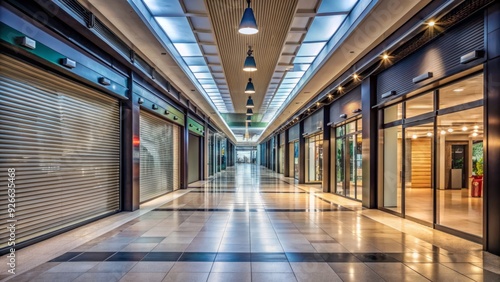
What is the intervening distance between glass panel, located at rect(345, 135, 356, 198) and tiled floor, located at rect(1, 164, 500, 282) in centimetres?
336

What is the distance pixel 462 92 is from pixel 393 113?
8.72 ft

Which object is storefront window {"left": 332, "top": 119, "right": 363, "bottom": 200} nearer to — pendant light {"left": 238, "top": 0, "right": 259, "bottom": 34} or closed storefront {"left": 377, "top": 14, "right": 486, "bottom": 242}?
closed storefront {"left": 377, "top": 14, "right": 486, "bottom": 242}

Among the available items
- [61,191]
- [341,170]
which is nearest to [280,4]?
[61,191]

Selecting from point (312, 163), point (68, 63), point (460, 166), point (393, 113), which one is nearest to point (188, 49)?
point (68, 63)

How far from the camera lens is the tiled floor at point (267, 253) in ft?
13.1

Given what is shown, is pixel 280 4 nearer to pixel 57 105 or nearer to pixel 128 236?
pixel 57 105

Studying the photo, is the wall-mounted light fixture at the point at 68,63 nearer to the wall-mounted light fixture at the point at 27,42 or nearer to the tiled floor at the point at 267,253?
the wall-mounted light fixture at the point at 27,42

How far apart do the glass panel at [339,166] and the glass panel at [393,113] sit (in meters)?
3.62

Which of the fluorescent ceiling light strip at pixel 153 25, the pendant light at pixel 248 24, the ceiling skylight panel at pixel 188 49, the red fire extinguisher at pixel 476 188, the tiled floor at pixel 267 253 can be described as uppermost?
the ceiling skylight panel at pixel 188 49

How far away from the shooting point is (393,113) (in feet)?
28.2

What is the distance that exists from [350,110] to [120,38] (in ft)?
23.3

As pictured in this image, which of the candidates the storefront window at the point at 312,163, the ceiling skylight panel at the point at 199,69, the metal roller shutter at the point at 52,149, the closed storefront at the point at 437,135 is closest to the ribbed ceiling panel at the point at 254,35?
the ceiling skylight panel at the point at 199,69

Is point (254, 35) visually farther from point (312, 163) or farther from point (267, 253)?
point (312, 163)

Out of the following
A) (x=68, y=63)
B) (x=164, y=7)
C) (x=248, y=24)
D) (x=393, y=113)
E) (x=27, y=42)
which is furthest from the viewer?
(x=393, y=113)
